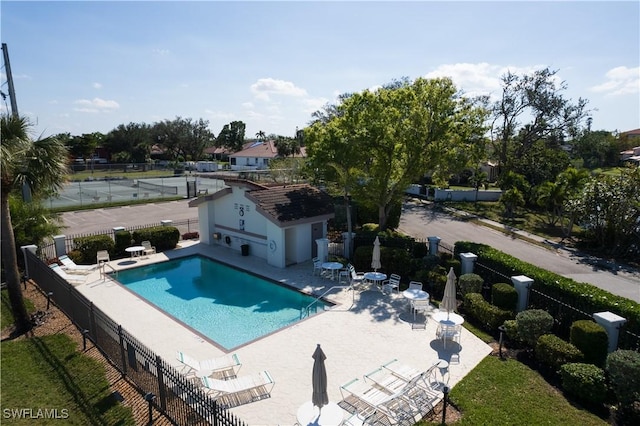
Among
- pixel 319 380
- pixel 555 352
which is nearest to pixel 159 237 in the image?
pixel 319 380

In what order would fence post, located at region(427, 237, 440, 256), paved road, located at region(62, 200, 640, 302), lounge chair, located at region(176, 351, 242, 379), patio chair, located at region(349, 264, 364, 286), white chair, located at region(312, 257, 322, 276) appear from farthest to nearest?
1. paved road, located at region(62, 200, 640, 302)
2. fence post, located at region(427, 237, 440, 256)
3. white chair, located at region(312, 257, 322, 276)
4. patio chair, located at region(349, 264, 364, 286)
5. lounge chair, located at region(176, 351, 242, 379)

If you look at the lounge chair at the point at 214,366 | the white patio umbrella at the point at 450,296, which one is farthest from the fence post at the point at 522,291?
the lounge chair at the point at 214,366

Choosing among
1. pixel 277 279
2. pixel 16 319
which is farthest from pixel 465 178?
pixel 16 319

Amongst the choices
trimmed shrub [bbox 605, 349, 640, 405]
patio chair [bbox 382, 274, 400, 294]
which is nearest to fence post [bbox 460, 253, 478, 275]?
patio chair [bbox 382, 274, 400, 294]

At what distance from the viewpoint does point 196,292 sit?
1822cm

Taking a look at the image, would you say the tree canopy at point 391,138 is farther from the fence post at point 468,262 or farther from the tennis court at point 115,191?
the tennis court at point 115,191

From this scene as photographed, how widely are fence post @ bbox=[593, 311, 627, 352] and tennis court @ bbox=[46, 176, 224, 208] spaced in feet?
119

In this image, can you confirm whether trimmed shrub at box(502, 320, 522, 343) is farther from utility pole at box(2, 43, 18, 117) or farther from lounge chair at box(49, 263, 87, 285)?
utility pole at box(2, 43, 18, 117)

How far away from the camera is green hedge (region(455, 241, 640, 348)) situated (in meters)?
11.3

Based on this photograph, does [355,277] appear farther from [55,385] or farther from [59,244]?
[59,244]

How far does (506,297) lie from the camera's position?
1405 centimetres

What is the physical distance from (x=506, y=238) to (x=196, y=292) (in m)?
22.4

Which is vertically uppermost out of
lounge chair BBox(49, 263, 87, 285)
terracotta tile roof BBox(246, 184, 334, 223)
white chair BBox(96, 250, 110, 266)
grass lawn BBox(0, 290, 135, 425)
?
terracotta tile roof BBox(246, 184, 334, 223)

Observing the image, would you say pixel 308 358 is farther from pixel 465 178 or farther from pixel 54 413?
pixel 465 178
